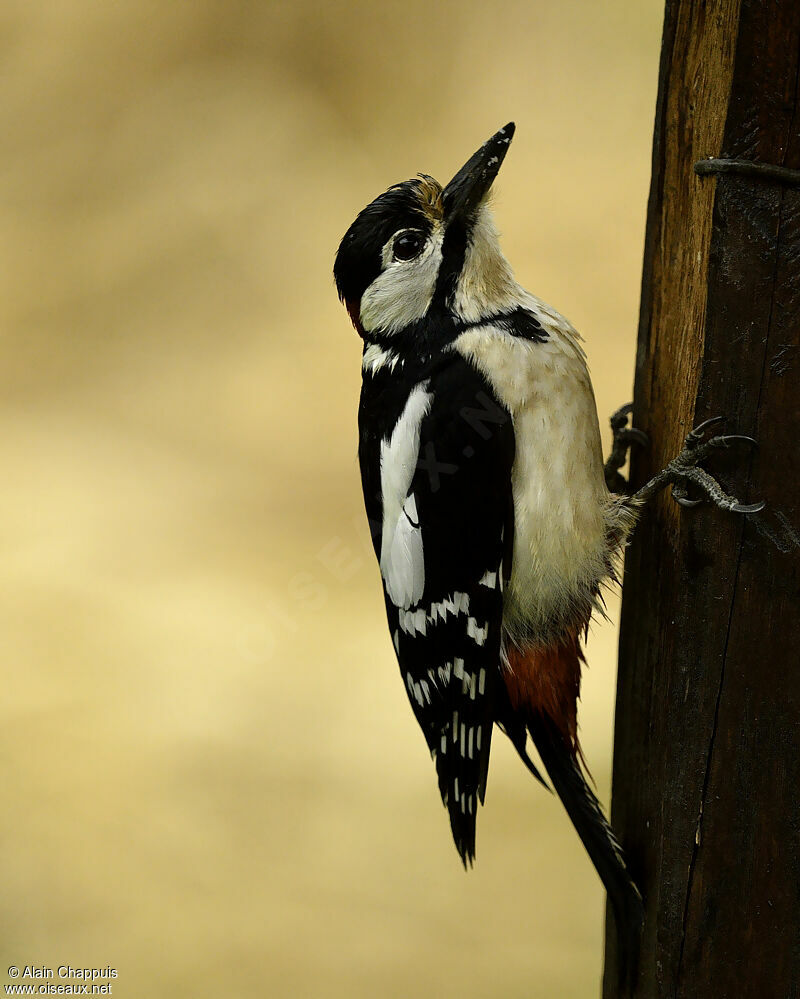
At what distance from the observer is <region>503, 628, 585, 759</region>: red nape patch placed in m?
1.74

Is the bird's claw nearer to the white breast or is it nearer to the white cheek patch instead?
the white breast

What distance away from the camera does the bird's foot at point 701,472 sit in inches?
56.9

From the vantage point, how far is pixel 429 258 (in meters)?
1.68

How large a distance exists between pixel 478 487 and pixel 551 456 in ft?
0.42

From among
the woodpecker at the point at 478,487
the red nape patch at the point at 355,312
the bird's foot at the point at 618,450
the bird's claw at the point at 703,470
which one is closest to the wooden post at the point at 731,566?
the bird's claw at the point at 703,470

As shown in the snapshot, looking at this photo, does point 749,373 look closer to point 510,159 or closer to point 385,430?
point 385,430

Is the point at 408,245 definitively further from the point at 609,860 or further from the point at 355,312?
the point at 609,860

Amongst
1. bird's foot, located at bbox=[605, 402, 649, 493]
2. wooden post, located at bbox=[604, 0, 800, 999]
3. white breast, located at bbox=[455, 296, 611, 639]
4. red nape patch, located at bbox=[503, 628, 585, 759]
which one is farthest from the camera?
bird's foot, located at bbox=[605, 402, 649, 493]

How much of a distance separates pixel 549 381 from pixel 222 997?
221 centimetres

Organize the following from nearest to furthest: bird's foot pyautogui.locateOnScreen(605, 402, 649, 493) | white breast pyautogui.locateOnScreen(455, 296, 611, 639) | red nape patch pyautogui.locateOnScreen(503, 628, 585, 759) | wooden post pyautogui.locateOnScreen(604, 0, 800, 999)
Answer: wooden post pyautogui.locateOnScreen(604, 0, 800, 999) < white breast pyautogui.locateOnScreen(455, 296, 611, 639) < red nape patch pyautogui.locateOnScreen(503, 628, 585, 759) < bird's foot pyautogui.locateOnScreen(605, 402, 649, 493)

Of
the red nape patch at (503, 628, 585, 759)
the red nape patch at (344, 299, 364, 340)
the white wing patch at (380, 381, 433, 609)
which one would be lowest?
the red nape patch at (503, 628, 585, 759)

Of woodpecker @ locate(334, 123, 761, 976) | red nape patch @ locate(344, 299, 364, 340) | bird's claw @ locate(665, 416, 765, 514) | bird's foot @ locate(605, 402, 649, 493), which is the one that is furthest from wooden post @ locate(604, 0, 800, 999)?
red nape patch @ locate(344, 299, 364, 340)

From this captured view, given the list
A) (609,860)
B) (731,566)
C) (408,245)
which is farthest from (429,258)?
(609,860)

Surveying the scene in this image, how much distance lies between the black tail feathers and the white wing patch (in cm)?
41
